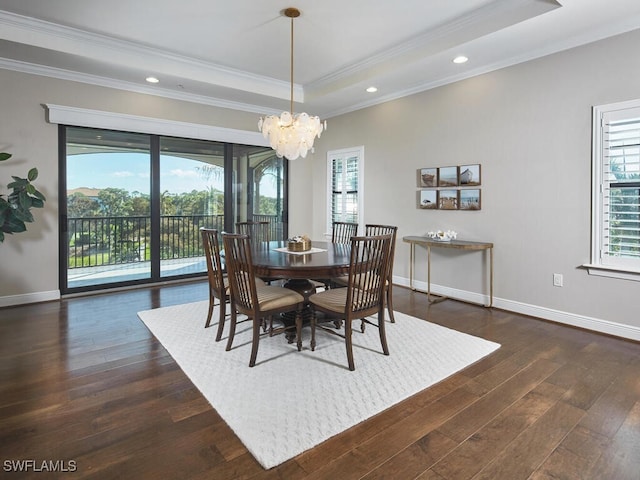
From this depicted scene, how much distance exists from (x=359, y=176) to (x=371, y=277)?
11.1ft

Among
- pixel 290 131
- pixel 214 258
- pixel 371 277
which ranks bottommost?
pixel 371 277

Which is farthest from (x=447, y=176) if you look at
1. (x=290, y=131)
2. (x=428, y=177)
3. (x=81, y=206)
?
(x=81, y=206)

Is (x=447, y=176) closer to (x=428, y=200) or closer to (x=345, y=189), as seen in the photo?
(x=428, y=200)

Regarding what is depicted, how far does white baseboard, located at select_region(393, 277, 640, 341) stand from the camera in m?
3.33

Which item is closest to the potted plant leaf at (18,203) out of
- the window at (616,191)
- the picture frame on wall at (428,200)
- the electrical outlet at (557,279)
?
the picture frame on wall at (428,200)

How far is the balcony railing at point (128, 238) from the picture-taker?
481cm

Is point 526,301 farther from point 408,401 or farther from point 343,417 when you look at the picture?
point 343,417

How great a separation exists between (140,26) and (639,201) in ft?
16.2

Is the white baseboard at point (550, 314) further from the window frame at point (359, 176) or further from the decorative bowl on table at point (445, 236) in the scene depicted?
the window frame at point (359, 176)

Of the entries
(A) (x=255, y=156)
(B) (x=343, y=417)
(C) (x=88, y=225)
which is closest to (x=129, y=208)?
(C) (x=88, y=225)

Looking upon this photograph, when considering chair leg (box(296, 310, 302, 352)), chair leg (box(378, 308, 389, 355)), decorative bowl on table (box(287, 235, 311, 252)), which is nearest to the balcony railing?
decorative bowl on table (box(287, 235, 311, 252))

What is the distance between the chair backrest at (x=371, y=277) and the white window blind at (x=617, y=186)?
2.20 meters

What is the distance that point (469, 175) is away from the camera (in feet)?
14.6

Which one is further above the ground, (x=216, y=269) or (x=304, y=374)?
(x=216, y=269)
